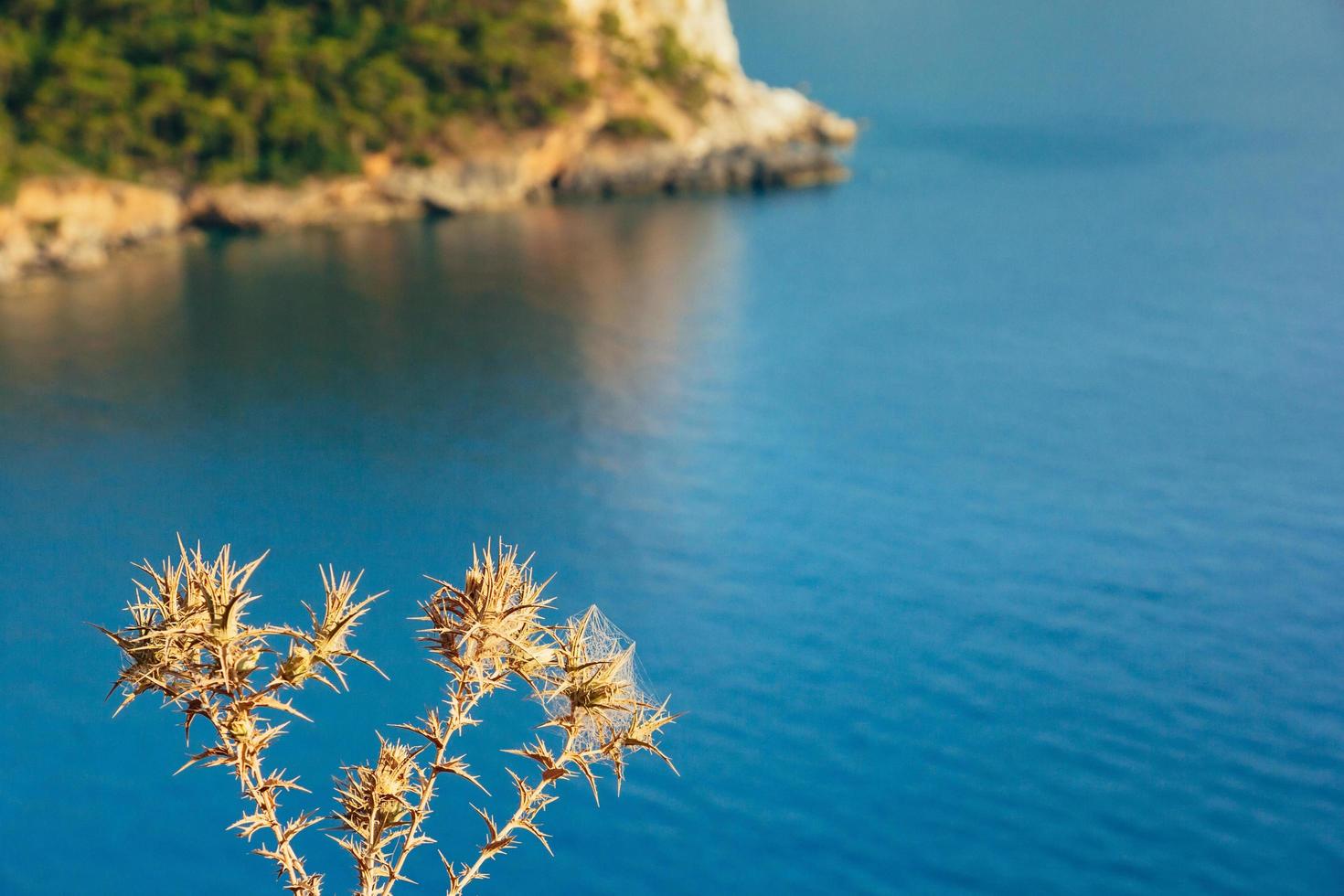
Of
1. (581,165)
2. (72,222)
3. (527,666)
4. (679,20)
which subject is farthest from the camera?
(679,20)

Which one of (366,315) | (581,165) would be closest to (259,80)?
(581,165)

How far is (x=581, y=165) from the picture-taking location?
57281mm

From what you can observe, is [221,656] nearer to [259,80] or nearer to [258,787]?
[258,787]

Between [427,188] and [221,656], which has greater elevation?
[427,188]

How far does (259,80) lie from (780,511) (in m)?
33.1

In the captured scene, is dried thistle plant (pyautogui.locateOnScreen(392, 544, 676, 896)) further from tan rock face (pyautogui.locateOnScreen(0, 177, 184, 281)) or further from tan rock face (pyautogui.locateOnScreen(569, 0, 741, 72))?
tan rock face (pyautogui.locateOnScreen(569, 0, 741, 72))

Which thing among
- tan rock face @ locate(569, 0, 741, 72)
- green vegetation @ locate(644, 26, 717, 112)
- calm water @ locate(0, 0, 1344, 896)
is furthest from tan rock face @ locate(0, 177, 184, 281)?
green vegetation @ locate(644, 26, 717, 112)

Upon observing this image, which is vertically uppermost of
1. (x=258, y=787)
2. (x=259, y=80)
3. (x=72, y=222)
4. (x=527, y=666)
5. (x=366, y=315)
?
(x=259, y=80)

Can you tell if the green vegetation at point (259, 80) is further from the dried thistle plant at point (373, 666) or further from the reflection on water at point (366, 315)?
the dried thistle plant at point (373, 666)

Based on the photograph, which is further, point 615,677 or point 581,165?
point 581,165

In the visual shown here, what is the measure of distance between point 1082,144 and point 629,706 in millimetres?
67419

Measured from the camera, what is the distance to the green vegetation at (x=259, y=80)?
46375mm

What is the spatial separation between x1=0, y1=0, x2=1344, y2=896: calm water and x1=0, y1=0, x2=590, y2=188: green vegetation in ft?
14.6

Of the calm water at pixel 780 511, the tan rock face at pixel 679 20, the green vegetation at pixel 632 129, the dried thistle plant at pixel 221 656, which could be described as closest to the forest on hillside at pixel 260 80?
the green vegetation at pixel 632 129
